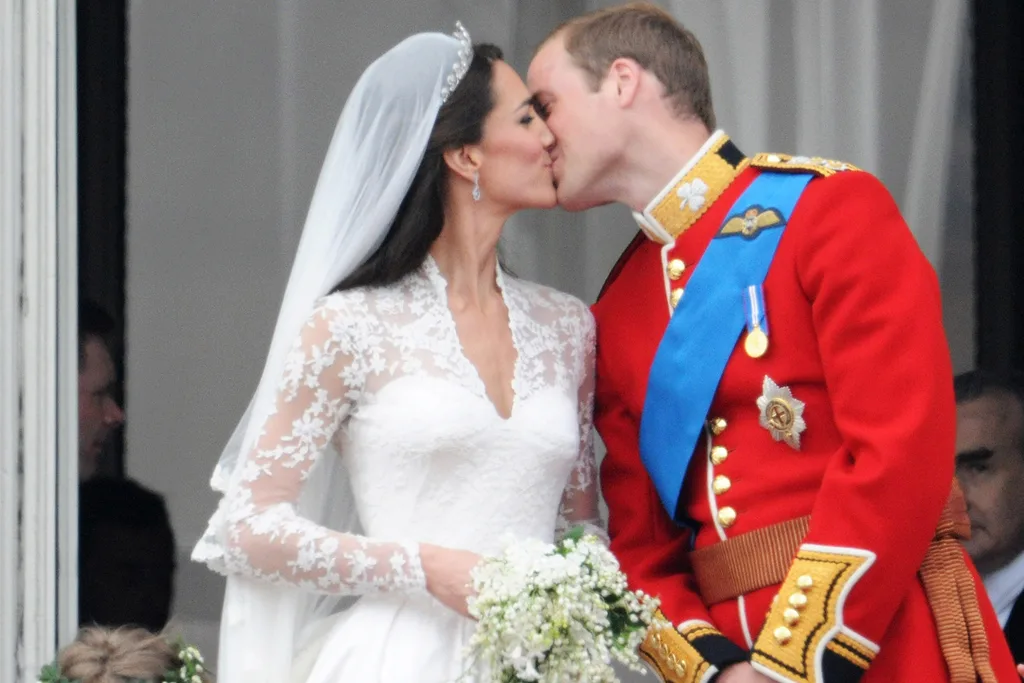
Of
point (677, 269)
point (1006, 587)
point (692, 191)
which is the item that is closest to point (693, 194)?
point (692, 191)

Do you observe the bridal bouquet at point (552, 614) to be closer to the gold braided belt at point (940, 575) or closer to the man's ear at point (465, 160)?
the gold braided belt at point (940, 575)

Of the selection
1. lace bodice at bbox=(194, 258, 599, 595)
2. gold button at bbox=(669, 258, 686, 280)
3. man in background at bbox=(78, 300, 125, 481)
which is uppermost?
gold button at bbox=(669, 258, 686, 280)

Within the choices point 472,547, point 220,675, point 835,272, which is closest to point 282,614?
point 220,675

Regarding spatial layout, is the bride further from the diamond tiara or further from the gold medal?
the gold medal

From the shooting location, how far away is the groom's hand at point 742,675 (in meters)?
2.70

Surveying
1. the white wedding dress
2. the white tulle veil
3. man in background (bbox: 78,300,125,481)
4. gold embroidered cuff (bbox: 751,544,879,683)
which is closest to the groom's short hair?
the white tulle veil

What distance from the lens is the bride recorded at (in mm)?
2877

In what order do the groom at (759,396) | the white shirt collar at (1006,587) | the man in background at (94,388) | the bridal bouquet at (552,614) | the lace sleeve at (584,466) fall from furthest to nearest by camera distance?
the man in background at (94,388) < the white shirt collar at (1006,587) < the lace sleeve at (584,466) < the groom at (759,396) < the bridal bouquet at (552,614)

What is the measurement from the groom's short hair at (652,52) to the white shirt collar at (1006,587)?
45.4 inches

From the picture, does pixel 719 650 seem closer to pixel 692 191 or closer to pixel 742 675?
pixel 742 675

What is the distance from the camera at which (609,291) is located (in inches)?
128

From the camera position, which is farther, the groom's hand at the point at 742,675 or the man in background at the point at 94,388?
the man in background at the point at 94,388

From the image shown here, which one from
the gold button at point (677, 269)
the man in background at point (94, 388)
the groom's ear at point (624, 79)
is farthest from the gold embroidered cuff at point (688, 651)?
the man in background at point (94, 388)

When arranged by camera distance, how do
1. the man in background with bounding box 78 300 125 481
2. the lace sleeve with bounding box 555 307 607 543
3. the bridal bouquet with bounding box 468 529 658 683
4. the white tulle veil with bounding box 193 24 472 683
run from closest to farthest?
1. the bridal bouquet with bounding box 468 529 658 683
2. the white tulle veil with bounding box 193 24 472 683
3. the lace sleeve with bounding box 555 307 607 543
4. the man in background with bounding box 78 300 125 481
